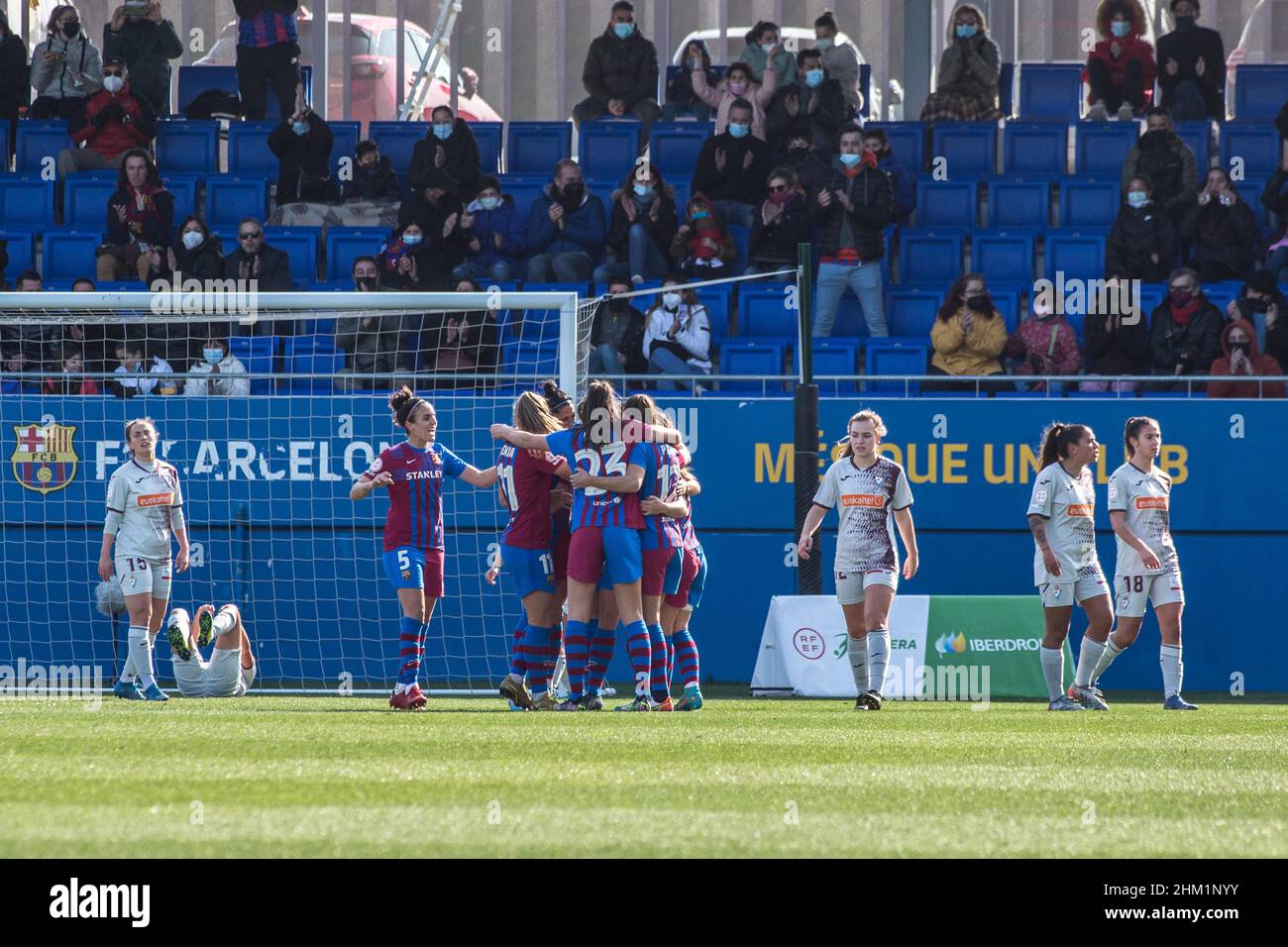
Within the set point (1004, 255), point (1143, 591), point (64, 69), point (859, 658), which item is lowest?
point (859, 658)

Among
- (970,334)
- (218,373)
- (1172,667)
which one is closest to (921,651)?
(1172,667)

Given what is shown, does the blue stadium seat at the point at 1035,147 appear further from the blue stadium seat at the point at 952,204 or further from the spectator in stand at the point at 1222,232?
the spectator in stand at the point at 1222,232

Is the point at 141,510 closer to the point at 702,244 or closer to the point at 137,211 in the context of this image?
the point at 137,211

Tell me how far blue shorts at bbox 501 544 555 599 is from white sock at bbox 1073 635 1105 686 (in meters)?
3.66

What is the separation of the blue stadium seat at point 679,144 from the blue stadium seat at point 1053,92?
3821mm

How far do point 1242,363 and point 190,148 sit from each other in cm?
1137

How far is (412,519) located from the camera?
36.9ft

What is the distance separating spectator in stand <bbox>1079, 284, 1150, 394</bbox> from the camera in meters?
16.6

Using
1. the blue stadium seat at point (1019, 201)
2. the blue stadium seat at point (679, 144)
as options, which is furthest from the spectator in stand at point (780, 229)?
the blue stadium seat at point (1019, 201)

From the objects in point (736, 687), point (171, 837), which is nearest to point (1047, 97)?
point (736, 687)

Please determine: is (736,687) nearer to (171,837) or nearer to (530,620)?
(530,620)

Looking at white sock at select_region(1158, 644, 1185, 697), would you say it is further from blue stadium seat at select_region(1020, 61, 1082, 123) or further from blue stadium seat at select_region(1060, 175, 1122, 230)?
blue stadium seat at select_region(1020, 61, 1082, 123)

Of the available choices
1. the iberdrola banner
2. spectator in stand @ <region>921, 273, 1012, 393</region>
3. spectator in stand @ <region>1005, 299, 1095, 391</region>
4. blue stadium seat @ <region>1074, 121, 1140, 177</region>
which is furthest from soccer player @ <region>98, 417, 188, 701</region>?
blue stadium seat @ <region>1074, 121, 1140, 177</region>

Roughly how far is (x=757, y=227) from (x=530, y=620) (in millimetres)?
7640
